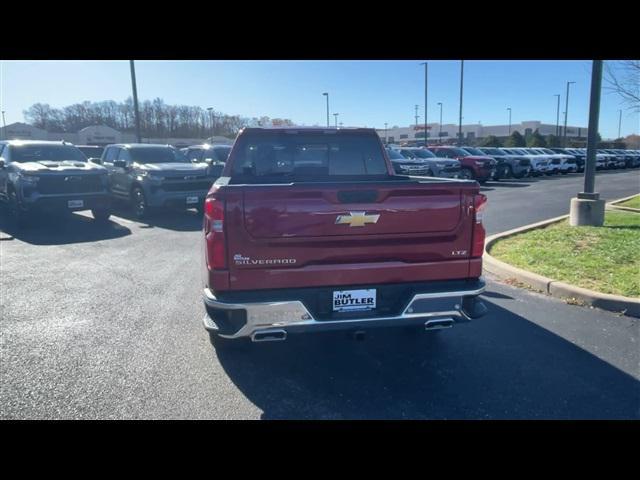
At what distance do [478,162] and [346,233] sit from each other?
67.5ft

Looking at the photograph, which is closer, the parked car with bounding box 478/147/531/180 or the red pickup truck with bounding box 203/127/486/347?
the red pickup truck with bounding box 203/127/486/347

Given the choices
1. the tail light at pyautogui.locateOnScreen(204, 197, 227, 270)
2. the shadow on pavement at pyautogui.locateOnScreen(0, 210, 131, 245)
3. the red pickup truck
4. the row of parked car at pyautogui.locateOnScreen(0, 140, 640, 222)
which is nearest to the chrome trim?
the red pickup truck

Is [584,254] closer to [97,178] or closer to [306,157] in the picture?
[306,157]

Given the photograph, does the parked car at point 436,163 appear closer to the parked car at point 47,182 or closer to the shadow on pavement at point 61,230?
the shadow on pavement at point 61,230

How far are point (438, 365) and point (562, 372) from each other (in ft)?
3.25

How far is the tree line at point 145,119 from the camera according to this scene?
236 feet

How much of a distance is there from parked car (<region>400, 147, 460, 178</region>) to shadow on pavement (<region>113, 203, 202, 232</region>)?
424 inches

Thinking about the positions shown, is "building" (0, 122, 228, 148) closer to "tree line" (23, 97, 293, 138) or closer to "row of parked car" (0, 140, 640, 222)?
"tree line" (23, 97, 293, 138)

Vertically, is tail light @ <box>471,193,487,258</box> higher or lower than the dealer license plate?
higher

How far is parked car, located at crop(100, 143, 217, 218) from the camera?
38.0ft

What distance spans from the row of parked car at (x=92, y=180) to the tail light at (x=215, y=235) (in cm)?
786

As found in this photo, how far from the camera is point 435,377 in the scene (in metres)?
3.71
